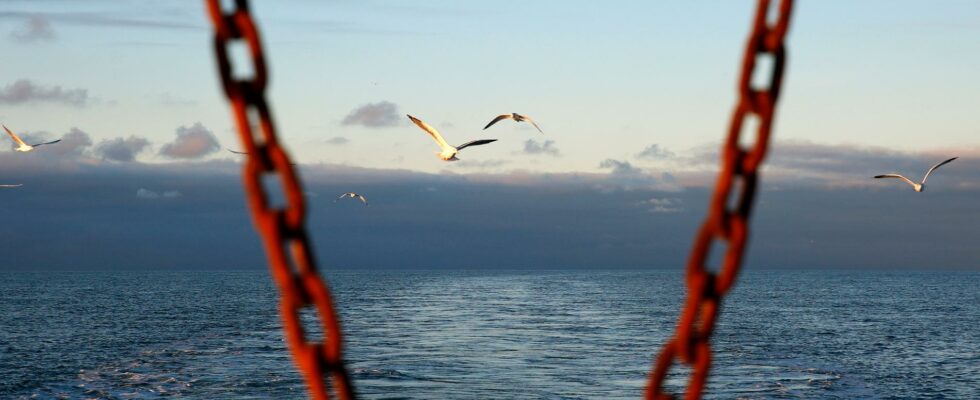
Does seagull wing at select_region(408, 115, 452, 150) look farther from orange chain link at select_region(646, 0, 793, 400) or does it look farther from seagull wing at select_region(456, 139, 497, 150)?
orange chain link at select_region(646, 0, 793, 400)

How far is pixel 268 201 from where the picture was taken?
177cm

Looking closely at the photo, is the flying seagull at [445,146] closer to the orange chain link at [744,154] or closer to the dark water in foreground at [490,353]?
the dark water in foreground at [490,353]

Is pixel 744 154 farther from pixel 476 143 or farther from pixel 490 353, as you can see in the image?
pixel 490 353

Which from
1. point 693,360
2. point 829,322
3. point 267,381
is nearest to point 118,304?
point 829,322

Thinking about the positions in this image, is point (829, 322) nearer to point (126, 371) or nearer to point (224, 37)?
point (126, 371)

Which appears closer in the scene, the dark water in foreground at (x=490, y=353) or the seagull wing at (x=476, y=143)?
the seagull wing at (x=476, y=143)

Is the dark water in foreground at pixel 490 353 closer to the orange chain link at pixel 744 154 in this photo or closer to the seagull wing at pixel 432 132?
the seagull wing at pixel 432 132

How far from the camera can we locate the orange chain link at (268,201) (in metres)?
1.70

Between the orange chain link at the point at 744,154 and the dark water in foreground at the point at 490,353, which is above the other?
the orange chain link at the point at 744,154

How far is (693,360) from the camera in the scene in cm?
200

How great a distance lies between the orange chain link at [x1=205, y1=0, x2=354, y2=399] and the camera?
5.57ft

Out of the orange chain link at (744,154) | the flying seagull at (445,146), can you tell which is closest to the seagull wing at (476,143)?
the flying seagull at (445,146)

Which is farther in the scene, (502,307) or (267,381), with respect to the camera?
(502,307)

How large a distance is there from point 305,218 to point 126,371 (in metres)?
42.7
